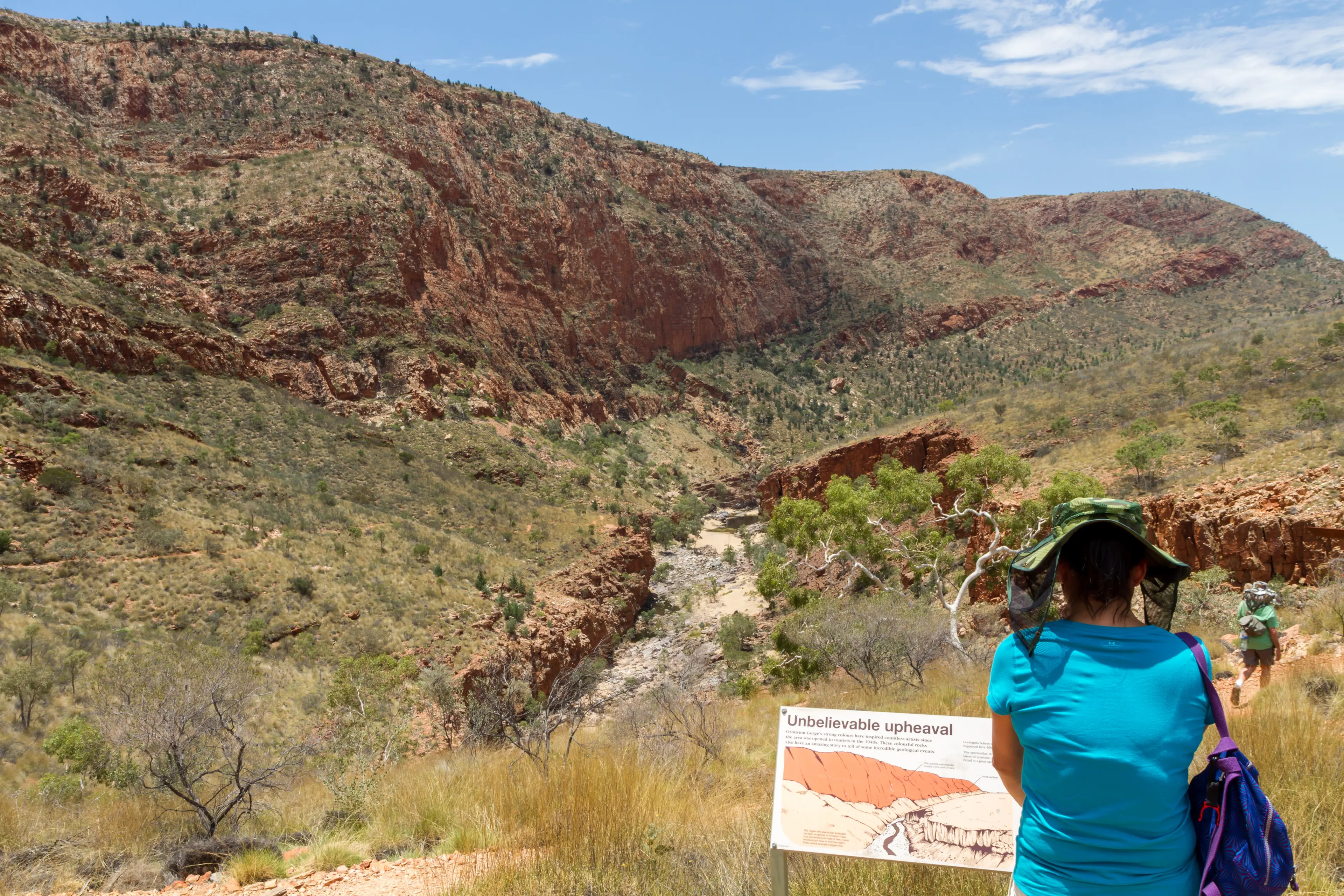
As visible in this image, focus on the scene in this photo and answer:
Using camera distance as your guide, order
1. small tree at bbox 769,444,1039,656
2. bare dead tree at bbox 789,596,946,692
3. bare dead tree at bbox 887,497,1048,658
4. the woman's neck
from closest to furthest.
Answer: the woman's neck, bare dead tree at bbox 789,596,946,692, bare dead tree at bbox 887,497,1048,658, small tree at bbox 769,444,1039,656

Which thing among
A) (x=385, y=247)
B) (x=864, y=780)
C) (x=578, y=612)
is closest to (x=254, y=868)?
(x=864, y=780)

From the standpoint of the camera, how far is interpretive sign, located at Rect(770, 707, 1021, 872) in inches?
108

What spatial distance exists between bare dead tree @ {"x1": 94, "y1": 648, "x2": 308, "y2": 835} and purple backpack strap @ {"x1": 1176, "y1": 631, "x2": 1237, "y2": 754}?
6527mm

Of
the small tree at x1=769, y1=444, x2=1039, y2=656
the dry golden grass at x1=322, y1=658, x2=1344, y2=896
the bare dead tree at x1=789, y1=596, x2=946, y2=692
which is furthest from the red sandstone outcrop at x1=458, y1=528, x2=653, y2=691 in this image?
the dry golden grass at x1=322, y1=658, x2=1344, y2=896

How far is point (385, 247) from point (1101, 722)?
44194mm

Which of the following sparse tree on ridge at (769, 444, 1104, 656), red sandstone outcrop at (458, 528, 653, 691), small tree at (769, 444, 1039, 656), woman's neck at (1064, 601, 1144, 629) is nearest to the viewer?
woman's neck at (1064, 601, 1144, 629)

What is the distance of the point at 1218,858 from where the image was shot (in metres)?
1.80

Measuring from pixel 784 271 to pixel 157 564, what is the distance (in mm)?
73189

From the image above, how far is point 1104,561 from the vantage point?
2.00m

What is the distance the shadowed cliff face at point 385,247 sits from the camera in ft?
107

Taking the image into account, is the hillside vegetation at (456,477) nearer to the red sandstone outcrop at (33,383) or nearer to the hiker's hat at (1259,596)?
the red sandstone outcrop at (33,383)

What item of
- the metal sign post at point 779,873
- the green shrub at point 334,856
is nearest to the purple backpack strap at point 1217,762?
the metal sign post at point 779,873

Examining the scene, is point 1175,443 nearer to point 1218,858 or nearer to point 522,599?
point 522,599

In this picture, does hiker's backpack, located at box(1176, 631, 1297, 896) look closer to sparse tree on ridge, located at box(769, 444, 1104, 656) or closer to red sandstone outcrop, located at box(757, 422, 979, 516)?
sparse tree on ridge, located at box(769, 444, 1104, 656)
